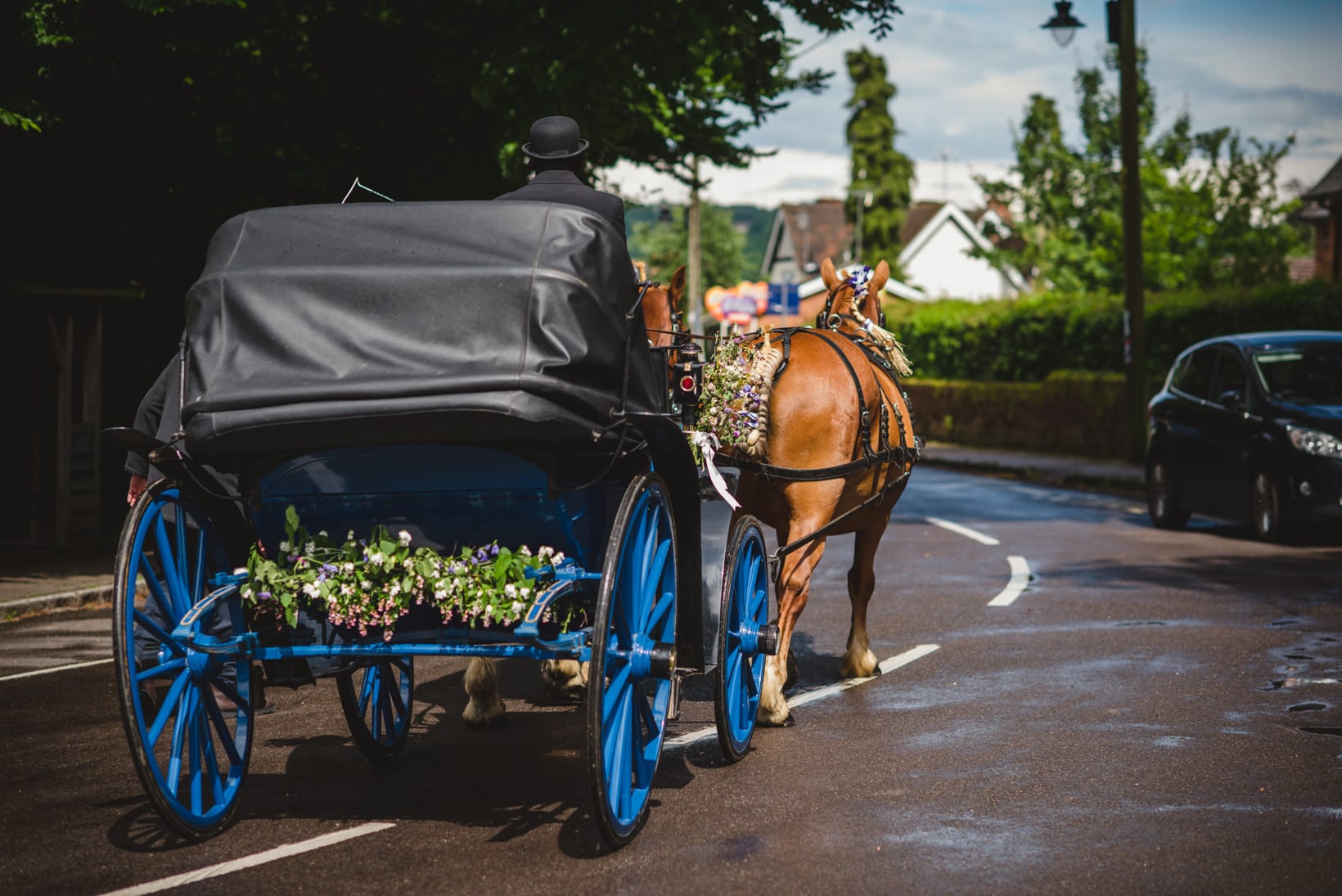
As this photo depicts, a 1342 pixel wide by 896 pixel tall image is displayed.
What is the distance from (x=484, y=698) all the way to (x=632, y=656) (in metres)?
2.17

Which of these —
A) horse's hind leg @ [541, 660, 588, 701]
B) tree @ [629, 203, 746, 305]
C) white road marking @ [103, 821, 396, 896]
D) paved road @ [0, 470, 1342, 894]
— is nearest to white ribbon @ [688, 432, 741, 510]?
paved road @ [0, 470, 1342, 894]

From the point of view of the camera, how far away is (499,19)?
51.9 feet

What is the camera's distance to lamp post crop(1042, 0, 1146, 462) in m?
23.2

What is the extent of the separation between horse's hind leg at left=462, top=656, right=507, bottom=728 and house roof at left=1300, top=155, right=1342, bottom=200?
121 ft

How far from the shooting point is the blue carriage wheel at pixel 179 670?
4.86 meters

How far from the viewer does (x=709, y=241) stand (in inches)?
4094

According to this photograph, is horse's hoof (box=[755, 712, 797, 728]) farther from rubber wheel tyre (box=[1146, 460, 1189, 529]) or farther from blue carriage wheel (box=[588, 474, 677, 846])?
rubber wheel tyre (box=[1146, 460, 1189, 529])

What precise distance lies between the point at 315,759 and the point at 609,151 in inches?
498

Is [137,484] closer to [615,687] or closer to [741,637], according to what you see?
[741,637]

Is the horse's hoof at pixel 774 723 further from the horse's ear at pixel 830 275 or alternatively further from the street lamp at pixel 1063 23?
the street lamp at pixel 1063 23

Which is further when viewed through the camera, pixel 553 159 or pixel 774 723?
pixel 774 723

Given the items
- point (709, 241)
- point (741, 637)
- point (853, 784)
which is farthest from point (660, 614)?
point (709, 241)

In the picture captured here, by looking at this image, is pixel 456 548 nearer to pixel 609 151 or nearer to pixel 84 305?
pixel 84 305

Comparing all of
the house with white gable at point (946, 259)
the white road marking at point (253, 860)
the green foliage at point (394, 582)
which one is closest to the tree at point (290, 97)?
the green foliage at point (394, 582)
